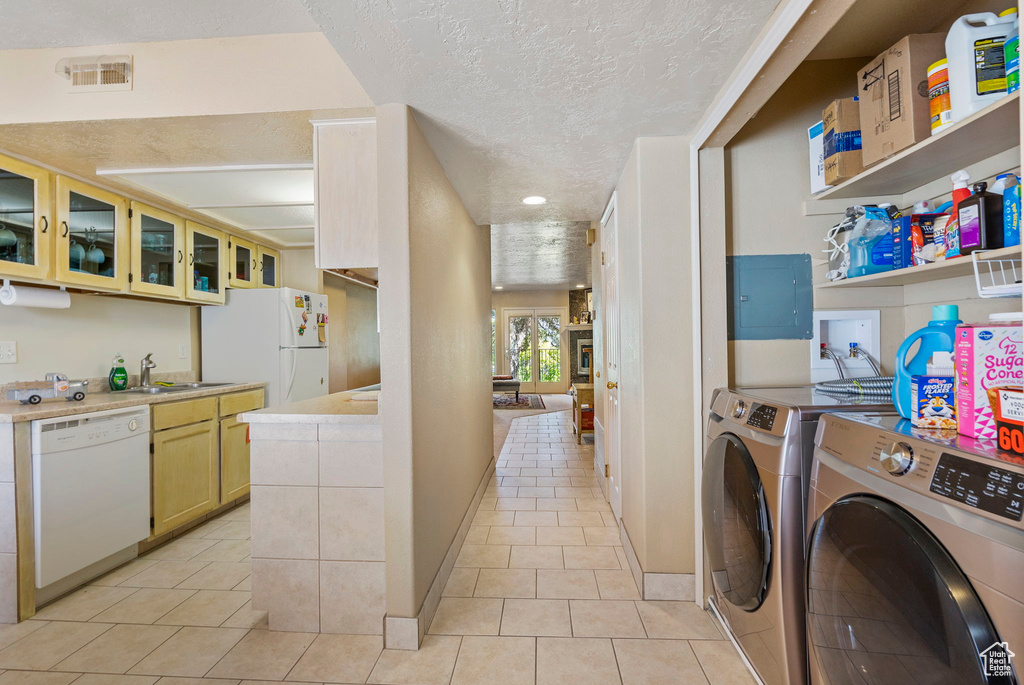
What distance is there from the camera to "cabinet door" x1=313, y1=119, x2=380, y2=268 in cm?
209

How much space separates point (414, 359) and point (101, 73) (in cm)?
169

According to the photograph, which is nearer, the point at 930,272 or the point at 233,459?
the point at 930,272

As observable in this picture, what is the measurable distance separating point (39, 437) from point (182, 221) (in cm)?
176

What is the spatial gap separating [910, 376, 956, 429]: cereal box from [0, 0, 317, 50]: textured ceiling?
2.24 meters

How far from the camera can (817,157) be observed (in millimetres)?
2051

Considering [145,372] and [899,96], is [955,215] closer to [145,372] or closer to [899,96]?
[899,96]

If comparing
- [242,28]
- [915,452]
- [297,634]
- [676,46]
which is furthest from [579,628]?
[242,28]

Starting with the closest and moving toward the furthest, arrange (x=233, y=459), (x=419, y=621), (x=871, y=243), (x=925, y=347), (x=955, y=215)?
(x=925, y=347), (x=955, y=215), (x=871, y=243), (x=419, y=621), (x=233, y=459)

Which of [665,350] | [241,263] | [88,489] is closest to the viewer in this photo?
[665,350]

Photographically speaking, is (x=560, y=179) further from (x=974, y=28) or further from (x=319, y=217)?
(x=974, y=28)

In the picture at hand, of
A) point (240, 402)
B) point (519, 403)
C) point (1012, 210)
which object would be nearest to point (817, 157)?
point (1012, 210)

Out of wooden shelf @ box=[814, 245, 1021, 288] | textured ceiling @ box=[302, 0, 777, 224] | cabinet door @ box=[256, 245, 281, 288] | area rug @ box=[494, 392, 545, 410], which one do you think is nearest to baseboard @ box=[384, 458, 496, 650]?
textured ceiling @ box=[302, 0, 777, 224]

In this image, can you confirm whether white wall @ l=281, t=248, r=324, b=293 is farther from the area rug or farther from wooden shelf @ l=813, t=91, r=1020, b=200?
the area rug

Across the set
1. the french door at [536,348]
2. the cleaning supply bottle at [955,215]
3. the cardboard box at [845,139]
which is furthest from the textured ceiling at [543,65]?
the french door at [536,348]
